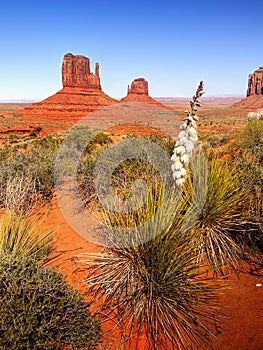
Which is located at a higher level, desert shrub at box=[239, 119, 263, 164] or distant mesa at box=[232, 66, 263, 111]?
distant mesa at box=[232, 66, 263, 111]

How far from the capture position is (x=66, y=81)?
7188 centimetres

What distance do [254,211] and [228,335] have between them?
1.67 metres

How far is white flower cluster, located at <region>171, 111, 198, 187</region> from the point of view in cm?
272

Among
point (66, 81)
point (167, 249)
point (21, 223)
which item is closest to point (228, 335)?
point (167, 249)

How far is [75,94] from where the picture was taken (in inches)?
2694

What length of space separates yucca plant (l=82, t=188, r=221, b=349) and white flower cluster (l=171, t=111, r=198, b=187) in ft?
1.30

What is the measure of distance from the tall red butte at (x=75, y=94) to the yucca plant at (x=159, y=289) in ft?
176

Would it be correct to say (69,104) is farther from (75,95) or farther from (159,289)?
(159,289)

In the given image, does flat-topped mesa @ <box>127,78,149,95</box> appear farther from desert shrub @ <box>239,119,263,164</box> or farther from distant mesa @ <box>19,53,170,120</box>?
desert shrub @ <box>239,119,263,164</box>

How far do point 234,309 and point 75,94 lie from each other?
71176 mm

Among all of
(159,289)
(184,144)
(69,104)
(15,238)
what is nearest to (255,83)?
(69,104)

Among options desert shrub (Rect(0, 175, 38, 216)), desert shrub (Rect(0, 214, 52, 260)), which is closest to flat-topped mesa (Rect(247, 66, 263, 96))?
desert shrub (Rect(0, 175, 38, 216))

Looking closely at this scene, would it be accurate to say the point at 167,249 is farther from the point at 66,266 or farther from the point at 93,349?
the point at 66,266

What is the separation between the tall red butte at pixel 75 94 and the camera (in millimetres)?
57066
